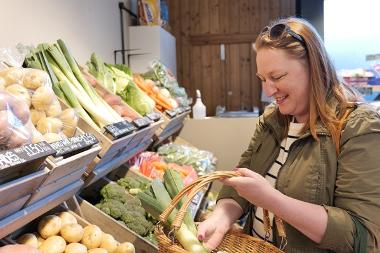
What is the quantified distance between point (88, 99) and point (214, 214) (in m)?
0.86

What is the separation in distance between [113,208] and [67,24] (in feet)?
4.79

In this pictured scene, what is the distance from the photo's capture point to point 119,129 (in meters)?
1.57

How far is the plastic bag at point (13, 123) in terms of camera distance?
0.95 metres

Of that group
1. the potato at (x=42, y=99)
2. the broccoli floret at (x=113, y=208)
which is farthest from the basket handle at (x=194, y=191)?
the broccoli floret at (x=113, y=208)

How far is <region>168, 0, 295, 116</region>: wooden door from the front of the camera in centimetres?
559

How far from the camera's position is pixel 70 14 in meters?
2.66

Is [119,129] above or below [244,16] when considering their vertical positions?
below

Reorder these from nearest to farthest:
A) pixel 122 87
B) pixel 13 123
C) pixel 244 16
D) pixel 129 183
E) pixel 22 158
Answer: pixel 22 158 < pixel 13 123 < pixel 129 183 < pixel 122 87 < pixel 244 16

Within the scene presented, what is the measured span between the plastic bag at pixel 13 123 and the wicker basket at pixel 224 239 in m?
0.44

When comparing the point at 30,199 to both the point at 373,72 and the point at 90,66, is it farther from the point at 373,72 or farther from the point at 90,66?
the point at 373,72

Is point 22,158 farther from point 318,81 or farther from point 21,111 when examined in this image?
point 318,81

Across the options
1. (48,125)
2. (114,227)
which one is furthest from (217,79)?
(48,125)

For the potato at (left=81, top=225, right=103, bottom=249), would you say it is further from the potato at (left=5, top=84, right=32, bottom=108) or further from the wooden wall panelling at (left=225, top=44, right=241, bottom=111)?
the wooden wall panelling at (left=225, top=44, right=241, bottom=111)

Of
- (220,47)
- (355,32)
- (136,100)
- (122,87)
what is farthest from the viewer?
(220,47)
